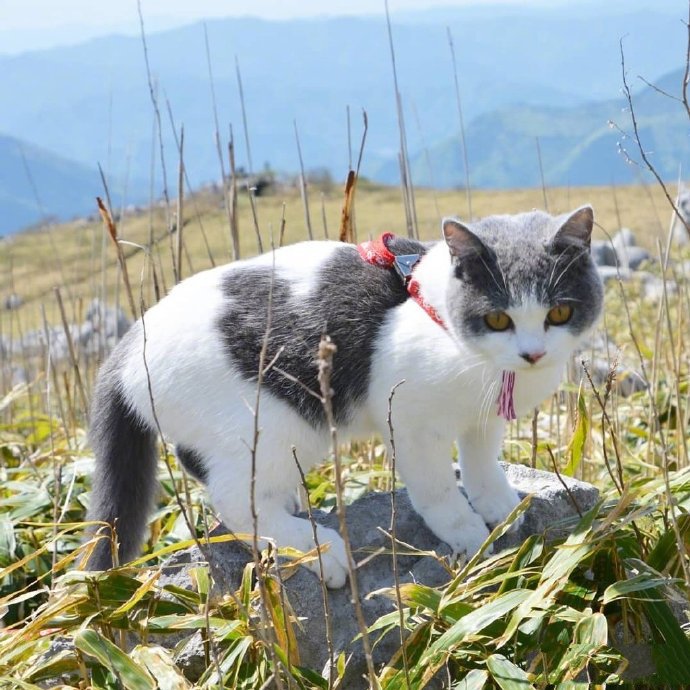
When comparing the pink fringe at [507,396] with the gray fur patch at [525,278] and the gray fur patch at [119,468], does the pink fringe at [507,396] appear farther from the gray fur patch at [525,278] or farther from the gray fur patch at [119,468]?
the gray fur patch at [119,468]

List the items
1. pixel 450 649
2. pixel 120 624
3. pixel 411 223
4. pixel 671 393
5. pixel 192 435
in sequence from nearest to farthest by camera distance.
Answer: pixel 450 649 < pixel 120 624 < pixel 192 435 < pixel 411 223 < pixel 671 393

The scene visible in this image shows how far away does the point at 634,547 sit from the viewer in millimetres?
1589

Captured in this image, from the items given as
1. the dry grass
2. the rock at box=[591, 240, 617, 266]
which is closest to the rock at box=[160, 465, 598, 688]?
the rock at box=[591, 240, 617, 266]

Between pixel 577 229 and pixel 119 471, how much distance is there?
0.93 metres

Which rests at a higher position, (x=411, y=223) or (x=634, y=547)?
(x=411, y=223)

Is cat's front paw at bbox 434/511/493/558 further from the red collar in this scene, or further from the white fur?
the red collar

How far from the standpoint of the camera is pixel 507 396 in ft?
5.18

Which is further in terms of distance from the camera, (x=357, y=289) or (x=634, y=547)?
(x=357, y=289)

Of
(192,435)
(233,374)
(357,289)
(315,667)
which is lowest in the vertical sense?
(315,667)

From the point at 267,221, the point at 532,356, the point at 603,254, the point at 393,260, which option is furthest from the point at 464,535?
the point at 267,221

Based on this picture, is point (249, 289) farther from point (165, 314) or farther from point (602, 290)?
point (602, 290)

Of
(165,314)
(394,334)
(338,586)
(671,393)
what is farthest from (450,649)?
(671,393)

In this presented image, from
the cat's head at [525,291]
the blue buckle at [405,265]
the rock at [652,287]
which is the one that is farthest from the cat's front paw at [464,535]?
the rock at [652,287]

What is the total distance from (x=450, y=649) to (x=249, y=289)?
71 cm
